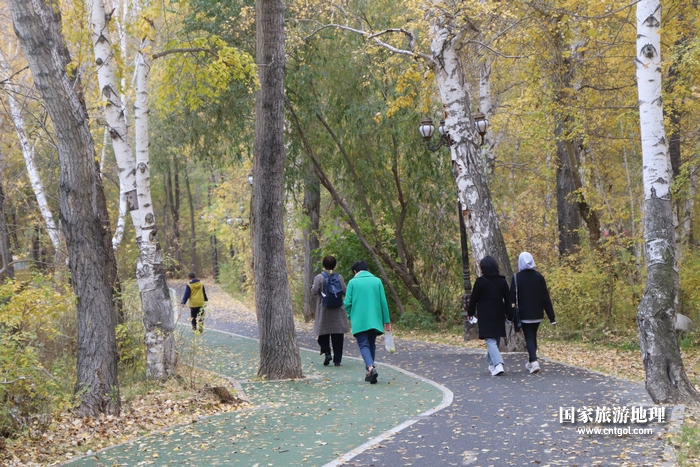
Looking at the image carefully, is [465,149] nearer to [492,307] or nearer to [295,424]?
[492,307]

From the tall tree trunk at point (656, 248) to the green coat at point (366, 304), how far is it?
4410mm

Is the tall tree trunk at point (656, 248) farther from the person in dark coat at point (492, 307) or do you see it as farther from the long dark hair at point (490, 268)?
the long dark hair at point (490, 268)

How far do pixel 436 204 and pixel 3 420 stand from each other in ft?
53.5

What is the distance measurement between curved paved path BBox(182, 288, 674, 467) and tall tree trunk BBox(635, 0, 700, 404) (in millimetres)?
→ 466

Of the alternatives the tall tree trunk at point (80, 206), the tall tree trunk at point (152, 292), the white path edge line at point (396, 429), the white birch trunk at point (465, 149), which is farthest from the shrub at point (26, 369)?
the white birch trunk at point (465, 149)

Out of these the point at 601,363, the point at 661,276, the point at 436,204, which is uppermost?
the point at 436,204

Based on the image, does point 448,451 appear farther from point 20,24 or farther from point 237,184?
point 237,184

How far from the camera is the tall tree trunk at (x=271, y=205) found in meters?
12.4

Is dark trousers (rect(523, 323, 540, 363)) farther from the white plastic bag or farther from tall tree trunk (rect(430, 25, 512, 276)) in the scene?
tall tree trunk (rect(430, 25, 512, 276))

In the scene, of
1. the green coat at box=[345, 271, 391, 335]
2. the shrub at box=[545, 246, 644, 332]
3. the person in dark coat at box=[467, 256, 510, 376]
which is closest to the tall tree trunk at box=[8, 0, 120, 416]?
the green coat at box=[345, 271, 391, 335]

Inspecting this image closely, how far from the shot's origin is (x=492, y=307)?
12.1m

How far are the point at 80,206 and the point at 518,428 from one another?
571 centimetres

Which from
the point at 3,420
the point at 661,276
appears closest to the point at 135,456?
the point at 3,420

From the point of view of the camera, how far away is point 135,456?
7.67m
